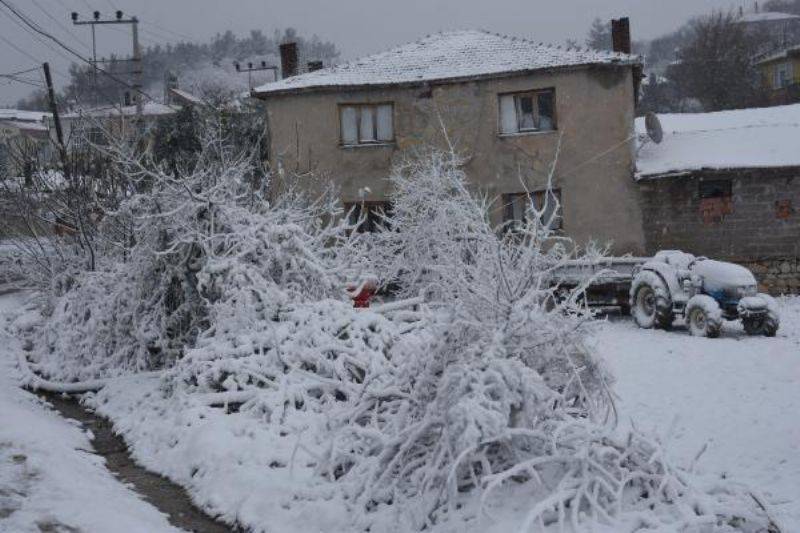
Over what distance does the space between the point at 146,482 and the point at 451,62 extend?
54.8 ft

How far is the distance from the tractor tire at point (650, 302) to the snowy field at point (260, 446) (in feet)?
A: 6.34

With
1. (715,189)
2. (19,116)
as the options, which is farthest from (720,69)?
(19,116)

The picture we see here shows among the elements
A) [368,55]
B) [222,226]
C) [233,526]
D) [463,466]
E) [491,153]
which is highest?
[368,55]

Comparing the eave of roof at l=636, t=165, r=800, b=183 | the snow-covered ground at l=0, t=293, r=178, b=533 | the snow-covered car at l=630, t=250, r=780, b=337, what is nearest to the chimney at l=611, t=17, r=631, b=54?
the eave of roof at l=636, t=165, r=800, b=183

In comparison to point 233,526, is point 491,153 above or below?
above

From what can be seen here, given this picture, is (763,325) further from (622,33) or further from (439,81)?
(622,33)

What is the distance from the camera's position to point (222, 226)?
11055 millimetres

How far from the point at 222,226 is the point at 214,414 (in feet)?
11.3

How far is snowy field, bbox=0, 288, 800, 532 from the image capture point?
6227 mm

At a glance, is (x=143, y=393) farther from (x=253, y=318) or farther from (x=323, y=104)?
(x=323, y=104)

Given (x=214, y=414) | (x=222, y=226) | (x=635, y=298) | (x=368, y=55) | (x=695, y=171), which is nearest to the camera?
(x=214, y=414)

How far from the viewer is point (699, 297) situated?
13.8 m

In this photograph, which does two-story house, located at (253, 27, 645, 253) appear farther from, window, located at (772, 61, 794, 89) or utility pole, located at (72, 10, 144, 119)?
window, located at (772, 61, 794, 89)

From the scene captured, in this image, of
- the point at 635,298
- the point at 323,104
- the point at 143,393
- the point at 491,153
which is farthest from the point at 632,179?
the point at 143,393
